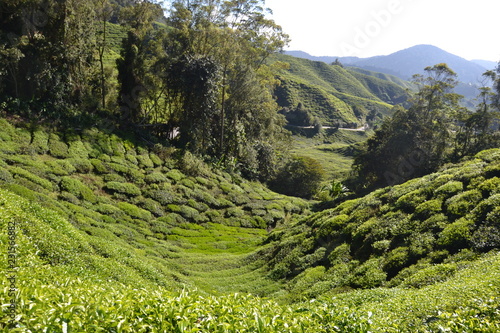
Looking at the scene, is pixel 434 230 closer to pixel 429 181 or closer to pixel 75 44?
pixel 429 181

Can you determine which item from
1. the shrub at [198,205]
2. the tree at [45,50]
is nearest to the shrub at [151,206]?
the shrub at [198,205]

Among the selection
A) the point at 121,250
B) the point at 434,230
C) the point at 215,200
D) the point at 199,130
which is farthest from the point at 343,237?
the point at 199,130

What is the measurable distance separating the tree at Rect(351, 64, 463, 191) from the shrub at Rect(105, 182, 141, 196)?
32.1 meters

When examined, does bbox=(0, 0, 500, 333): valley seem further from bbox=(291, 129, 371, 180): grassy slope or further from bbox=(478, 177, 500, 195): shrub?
bbox=(291, 129, 371, 180): grassy slope

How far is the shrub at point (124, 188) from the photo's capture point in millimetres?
23231

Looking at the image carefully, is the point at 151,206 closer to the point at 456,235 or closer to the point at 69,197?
the point at 69,197

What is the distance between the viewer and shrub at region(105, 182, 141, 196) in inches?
915

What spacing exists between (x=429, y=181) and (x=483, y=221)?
592 centimetres

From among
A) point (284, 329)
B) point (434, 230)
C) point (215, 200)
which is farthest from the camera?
point (215, 200)

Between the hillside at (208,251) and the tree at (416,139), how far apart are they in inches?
830

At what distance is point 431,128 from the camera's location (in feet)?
139

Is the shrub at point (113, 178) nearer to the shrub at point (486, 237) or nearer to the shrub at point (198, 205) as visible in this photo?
the shrub at point (198, 205)

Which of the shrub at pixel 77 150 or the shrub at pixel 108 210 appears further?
the shrub at pixel 77 150

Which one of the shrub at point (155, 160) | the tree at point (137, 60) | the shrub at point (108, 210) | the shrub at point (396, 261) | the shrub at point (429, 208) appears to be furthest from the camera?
the tree at point (137, 60)
